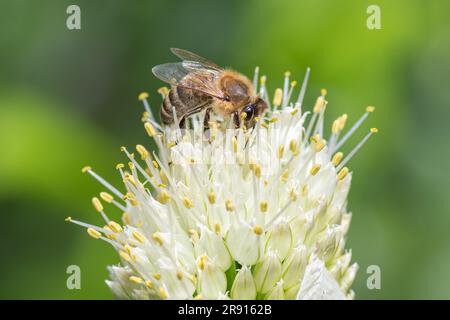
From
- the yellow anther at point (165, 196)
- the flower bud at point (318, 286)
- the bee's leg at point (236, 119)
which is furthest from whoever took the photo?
the bee's leg at point (236, 119)

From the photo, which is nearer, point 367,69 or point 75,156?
point 367,69

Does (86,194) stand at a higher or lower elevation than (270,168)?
lower

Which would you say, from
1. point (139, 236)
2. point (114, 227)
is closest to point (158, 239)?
point (139, 236)

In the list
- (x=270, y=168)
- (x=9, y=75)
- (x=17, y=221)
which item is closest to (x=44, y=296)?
(x=17, y=221)

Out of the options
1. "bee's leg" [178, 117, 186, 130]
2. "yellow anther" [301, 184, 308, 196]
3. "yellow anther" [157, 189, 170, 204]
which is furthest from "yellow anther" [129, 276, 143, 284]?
"bee's leg" [178, 117, 186, 130]

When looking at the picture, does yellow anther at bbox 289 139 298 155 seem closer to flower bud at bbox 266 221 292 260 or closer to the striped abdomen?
flower bud at bbox 266 221 292 260

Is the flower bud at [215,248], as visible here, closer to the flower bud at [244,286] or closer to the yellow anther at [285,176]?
the flower bud at [244,286]

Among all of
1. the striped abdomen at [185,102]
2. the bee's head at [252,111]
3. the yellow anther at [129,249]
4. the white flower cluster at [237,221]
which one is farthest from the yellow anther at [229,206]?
the striped abdomen at [185,102]
